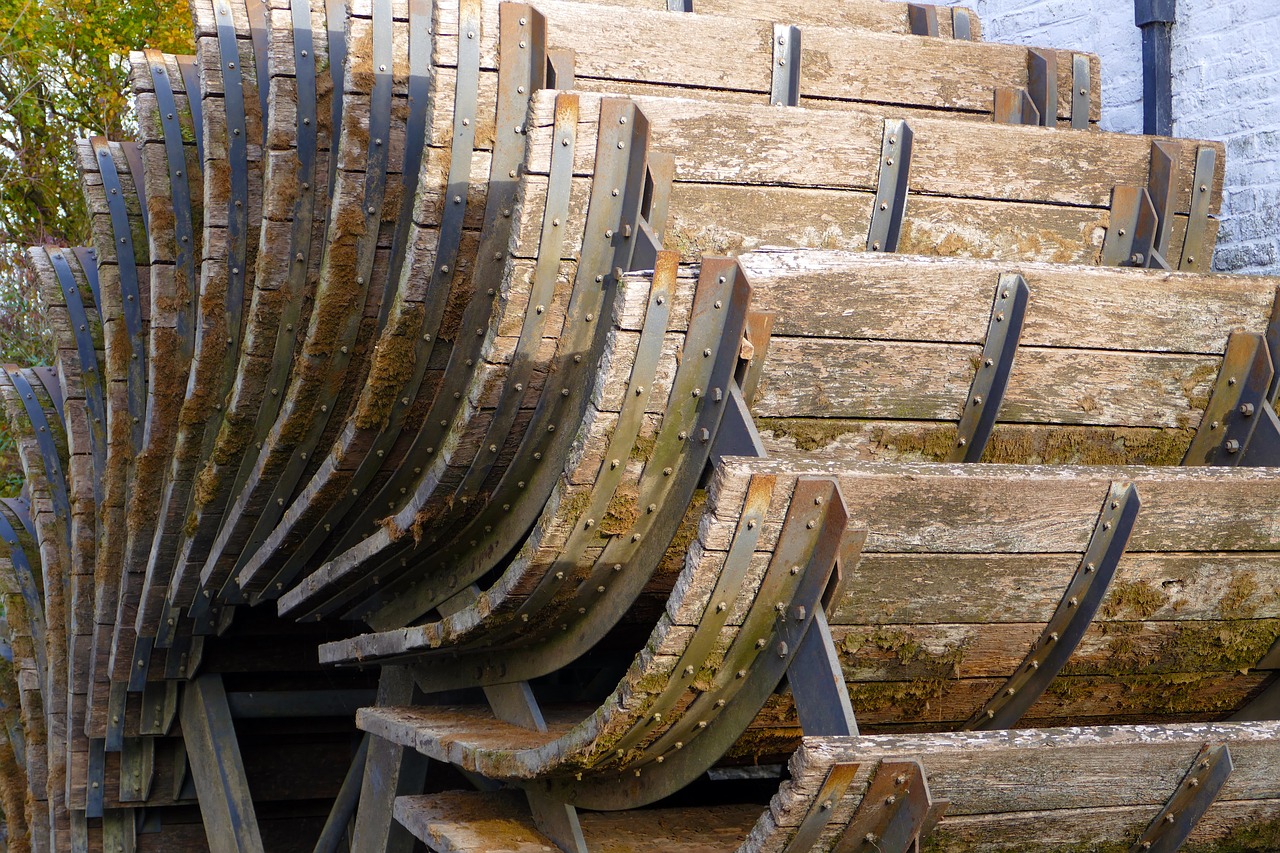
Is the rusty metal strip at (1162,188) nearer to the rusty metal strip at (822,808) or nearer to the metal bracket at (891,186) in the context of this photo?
the metal bracket at (891,186)

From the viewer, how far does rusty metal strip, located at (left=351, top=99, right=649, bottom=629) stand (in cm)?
287

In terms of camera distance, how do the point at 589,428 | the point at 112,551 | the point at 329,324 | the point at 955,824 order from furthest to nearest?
the point at 112,551, the point at 329,324, the point at 589,428, the point at 955,824

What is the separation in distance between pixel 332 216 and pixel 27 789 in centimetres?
420

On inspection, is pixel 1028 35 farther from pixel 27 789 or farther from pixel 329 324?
pixel 27 789

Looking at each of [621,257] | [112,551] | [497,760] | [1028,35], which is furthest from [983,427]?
[112,551]

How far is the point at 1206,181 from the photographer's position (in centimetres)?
386

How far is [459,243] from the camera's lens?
3.27 meters

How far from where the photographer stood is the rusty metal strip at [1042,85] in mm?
4293

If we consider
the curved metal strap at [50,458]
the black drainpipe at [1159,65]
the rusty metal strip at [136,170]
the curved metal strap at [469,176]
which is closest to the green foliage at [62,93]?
the curved metal strap at [50,458]

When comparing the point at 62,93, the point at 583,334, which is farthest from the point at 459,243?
the point at 62,93

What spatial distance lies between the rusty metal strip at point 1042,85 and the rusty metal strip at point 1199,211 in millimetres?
572

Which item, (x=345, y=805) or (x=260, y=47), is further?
(x=345, y=805)

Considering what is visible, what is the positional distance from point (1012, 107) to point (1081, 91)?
37 centimetres

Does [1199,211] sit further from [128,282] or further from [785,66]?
[128,282]
